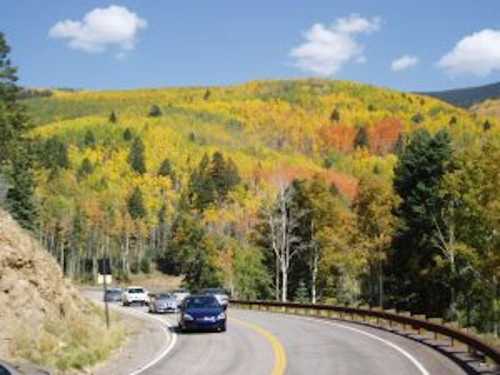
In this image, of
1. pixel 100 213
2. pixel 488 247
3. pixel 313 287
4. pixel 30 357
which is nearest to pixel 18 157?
pixel 313 287

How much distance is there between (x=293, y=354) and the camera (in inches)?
829

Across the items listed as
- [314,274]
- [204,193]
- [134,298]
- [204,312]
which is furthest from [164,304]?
[204,193]

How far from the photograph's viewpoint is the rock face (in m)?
21.9

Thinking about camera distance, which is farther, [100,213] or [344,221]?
[100,213]

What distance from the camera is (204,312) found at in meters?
29.1

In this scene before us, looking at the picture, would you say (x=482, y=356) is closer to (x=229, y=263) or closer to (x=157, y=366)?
(x=157, y=366)

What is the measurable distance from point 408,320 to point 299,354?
25.5 feet

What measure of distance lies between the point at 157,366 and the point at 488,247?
3361 centimetres

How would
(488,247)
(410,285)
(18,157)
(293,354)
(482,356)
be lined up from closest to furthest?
(482,356) → (293,354) → (488,247) → (410,285) → (18,157)

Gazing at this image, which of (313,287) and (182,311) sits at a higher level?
(182,311)

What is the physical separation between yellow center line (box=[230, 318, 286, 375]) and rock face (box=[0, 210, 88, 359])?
22.4 ft

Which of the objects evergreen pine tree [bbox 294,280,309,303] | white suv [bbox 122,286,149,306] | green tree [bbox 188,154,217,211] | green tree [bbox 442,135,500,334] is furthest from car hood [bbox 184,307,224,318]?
green tree [bbox 188,154,217,211]

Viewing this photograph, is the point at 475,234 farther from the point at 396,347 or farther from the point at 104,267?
the point at 396,347

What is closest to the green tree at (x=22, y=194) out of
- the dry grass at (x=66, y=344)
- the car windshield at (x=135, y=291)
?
the car windshield at (x=135, y=291)
